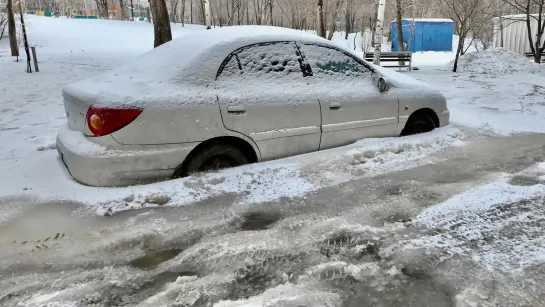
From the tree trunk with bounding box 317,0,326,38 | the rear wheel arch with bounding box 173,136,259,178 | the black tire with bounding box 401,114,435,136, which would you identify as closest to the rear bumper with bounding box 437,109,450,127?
the black tire with bounding box 401,114,435,136

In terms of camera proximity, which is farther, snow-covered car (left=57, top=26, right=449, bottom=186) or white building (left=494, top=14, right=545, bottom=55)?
white building (left=494, top=14, right=545, bottom=55)

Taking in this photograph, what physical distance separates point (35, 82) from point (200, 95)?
979 centimetres

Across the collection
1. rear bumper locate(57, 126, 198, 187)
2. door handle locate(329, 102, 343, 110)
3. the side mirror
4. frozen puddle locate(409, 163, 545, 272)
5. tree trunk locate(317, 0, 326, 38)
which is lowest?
frozen puddle locate(409, 163, 545, 272)

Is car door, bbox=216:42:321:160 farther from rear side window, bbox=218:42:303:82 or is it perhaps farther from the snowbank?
the snowbank

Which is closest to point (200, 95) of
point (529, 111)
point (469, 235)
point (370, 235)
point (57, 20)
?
point (370, 235)

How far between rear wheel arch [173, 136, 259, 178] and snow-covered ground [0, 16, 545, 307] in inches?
5.2

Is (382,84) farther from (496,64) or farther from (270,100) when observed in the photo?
(496,64)

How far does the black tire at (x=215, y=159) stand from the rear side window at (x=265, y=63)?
0.69m

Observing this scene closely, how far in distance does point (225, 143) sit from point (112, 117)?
1052 millimetres

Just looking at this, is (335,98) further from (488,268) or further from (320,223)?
(488,268)

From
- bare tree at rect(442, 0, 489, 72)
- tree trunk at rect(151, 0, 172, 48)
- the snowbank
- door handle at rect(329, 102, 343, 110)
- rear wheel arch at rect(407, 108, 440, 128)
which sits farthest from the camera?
the snowbank

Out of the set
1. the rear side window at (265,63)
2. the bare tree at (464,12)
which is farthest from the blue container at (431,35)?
the rear side window at (265,63)

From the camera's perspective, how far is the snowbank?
14961mm

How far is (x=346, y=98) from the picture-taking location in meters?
4.61
